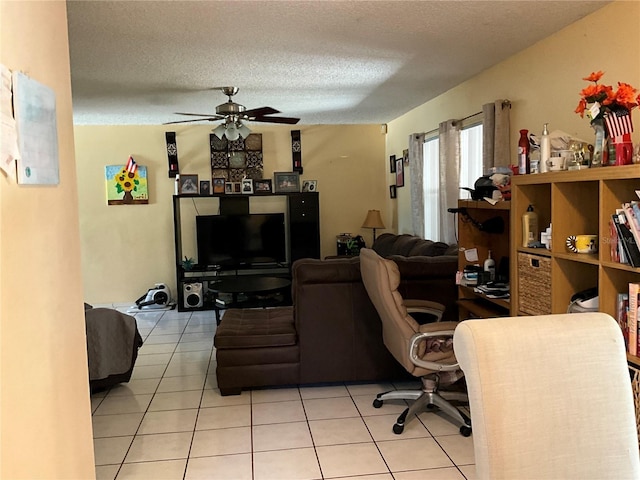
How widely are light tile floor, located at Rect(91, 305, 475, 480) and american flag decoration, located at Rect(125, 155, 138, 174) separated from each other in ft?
11.6

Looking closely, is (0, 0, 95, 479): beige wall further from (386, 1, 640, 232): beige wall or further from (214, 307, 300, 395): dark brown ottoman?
(386, 1, 640, 232): beige wall

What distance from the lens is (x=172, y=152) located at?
283 inches

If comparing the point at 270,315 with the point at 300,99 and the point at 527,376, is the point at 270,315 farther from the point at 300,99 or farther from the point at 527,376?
the point at 527,376

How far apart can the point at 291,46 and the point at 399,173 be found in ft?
12.0

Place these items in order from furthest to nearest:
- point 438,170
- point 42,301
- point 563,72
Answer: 1. point 438,170
2. point 563,72
3. point 42,301

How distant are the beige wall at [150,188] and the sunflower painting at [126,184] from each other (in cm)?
7

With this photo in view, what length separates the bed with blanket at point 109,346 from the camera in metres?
3.78

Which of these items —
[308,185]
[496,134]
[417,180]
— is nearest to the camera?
[496,134]

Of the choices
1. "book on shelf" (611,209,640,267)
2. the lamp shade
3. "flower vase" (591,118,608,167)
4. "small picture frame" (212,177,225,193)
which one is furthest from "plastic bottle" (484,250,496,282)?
"small picture frame" (212,177,225,193)

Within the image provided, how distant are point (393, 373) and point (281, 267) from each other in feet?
11.3

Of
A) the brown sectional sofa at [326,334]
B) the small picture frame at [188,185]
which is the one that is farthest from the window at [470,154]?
the small picture frame at [188,185]

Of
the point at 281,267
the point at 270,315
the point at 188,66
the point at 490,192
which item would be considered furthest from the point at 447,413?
the point at 281,267

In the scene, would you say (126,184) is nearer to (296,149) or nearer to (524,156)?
(296,149)

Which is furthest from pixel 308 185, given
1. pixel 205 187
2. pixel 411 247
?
pixel 411 247
